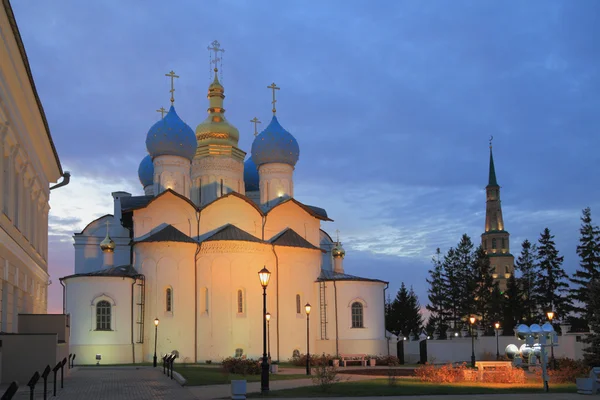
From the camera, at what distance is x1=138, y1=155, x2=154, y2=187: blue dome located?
52.7m

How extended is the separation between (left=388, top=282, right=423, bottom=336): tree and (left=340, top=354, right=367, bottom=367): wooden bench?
30873 millimetres

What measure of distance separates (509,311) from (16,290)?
49489 millimetres

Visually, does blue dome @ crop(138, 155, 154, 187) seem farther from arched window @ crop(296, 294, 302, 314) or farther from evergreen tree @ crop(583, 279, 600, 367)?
evergreen tree @ crop(583, 279, 600, 367)

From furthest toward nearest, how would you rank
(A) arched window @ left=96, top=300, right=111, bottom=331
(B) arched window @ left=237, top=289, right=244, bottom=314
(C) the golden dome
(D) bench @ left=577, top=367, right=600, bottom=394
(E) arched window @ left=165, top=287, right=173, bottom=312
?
(C) the golden dome → (B) arched window @ left=237, top=289, right=244, bottom=314 → (E) arched window @ left=165, top=287, right=173, bottom=312 → (A) arched window @ left=96, top=300, right=111, bottom=331 → (D) bench @ left=577, top=367, right=600, bottom=394

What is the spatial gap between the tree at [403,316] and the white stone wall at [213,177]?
94.6ft

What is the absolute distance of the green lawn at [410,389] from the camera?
1846 centimetres

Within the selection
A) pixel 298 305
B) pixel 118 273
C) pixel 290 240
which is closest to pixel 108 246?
pixel 118 273

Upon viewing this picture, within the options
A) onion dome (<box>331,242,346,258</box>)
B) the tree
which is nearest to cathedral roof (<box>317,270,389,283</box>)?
onion dome (<box>331,242,346,258</box>)

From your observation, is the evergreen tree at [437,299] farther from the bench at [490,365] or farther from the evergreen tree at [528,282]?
the bench at [490,365]

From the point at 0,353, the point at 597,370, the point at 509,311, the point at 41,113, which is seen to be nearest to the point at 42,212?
the point at 41,113

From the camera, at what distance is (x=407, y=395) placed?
712 inches

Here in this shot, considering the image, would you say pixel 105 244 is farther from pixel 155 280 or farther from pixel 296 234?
pixel 296 234

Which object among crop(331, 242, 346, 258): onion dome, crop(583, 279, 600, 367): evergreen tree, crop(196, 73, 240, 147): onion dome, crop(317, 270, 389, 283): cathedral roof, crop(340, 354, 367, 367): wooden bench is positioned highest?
crop(196, 73, 240, 147): onion dome

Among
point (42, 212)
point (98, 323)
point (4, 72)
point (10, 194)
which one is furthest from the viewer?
point (98, 323)
